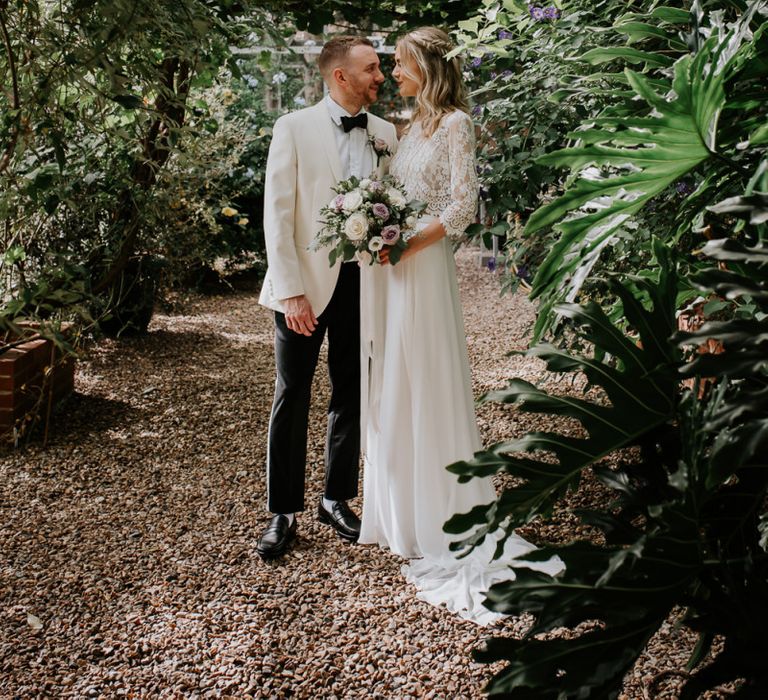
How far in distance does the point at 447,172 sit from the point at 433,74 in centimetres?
34

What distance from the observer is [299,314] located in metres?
2.82

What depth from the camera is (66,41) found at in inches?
84.9

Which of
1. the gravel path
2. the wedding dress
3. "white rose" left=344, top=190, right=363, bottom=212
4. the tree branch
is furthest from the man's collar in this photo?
the gravel path

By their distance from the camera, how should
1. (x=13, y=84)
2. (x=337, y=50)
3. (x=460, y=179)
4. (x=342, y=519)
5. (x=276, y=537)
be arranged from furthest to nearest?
1. (x=342, y=519)
2. (x=276, y=537)
3. (x=337, y=50)
4. (x=460, y=179)
5. (x=13, y=84)

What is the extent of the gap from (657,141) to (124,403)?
3.69 metres

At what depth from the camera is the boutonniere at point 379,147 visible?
9.58ft

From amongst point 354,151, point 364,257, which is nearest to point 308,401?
point 364,257

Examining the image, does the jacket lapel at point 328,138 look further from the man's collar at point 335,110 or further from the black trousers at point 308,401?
the black trousers at point 308,401

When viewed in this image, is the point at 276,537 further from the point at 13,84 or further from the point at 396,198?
the point at 13,84

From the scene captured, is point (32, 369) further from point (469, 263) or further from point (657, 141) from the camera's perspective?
point (469, 263)

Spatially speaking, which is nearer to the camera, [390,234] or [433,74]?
[390,234]

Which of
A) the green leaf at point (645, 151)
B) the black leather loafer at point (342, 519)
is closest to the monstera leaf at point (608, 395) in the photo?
the green leaf at point (645, 151)

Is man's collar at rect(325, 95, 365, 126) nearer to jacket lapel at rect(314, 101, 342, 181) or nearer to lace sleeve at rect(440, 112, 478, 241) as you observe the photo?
jacket lapel at rect(314, 101, 342, 181)

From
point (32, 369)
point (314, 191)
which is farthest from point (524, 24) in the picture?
point (32, 369)
